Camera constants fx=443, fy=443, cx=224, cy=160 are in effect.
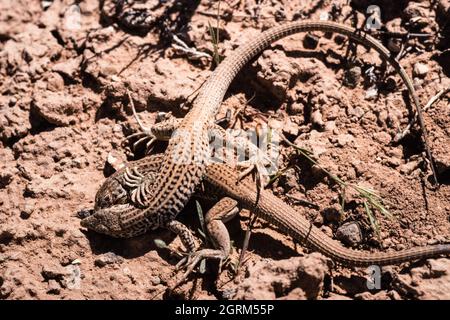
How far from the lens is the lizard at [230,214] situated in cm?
379

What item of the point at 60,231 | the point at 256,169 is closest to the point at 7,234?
the point at 60,231

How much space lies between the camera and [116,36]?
5.52 meters

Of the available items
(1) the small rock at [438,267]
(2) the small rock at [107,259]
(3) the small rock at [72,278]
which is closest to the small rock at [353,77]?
(1) the small rock at [438,267]

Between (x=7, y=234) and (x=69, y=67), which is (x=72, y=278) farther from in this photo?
(x=69, y=67)

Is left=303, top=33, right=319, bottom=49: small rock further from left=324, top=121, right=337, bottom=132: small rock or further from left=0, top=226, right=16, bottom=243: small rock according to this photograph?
left=0, top=226, right=16, bottom=243: small rock

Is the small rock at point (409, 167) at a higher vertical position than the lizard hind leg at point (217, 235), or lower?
higher

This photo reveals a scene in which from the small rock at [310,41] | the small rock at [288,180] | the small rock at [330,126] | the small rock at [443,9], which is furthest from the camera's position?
the small rock at [310,41]

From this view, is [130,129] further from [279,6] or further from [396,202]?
[396,202]

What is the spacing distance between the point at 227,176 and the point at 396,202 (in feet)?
5.34

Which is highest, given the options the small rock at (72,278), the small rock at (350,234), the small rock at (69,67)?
the small rock at (69,67)

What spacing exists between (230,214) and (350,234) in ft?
3.72

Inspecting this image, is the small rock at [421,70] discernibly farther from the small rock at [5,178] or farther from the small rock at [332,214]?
the small rock at [5,178]

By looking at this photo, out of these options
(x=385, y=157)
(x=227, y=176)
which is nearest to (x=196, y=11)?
(x=227, y=176)

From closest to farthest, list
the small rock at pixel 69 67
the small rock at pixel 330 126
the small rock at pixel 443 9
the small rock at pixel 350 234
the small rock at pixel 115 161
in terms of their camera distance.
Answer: the small rock at pixel 350 234 < the small rock at pixel 330 126 < the small rock at pixel 115 161 < the small rock at pixel 443 9 < the small rock at pixel 69 67
